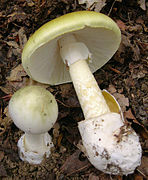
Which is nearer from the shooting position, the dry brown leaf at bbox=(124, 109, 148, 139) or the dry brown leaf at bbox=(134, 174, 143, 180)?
the dry brown leaf at bbox=(134, 174, 143, 180)

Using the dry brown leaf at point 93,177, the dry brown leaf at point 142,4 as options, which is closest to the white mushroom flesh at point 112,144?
the dry brown leaf at point 93,177

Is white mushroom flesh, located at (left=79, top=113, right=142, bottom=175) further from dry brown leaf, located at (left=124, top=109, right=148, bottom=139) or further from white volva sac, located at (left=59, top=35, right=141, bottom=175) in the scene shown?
dry brown leaf, located at (left=124, top=109, right=148, bottom=139)

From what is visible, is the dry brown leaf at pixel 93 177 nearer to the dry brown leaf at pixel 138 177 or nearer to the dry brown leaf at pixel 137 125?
the dry brown leaf at pixel 138 177

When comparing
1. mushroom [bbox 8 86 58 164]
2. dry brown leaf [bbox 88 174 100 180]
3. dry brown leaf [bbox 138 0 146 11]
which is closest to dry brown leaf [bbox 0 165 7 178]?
mushroom [bbox 8 86 58 164]

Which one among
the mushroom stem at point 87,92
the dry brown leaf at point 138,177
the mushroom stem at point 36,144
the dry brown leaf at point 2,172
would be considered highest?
the mushroom stem at point 87,92

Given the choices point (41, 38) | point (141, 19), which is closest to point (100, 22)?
point (41, 38)

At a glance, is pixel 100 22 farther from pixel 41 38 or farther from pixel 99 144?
pixel 99 144

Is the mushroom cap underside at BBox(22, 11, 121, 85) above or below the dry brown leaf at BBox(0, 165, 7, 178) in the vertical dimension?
above
